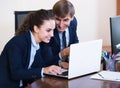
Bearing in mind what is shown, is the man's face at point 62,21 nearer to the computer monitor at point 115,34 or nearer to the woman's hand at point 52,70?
the computer monitor at point 115,34

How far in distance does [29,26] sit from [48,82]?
0.44 m

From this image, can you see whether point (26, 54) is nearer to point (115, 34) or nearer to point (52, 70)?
point (52, 70)

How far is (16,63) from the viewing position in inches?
63.4

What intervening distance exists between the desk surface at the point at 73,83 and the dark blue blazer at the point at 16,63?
4.1 inches

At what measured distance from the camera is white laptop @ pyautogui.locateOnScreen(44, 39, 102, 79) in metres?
1.55

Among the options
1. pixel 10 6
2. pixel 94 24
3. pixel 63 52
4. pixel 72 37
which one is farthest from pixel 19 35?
pixel 94 24

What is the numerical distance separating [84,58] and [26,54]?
1.26 ft

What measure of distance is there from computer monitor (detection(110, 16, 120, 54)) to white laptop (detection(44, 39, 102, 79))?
273 mm

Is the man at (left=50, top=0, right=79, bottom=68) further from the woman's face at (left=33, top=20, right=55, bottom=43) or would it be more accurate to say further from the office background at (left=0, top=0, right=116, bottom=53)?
the office background at (left=0, top=0, right=116, bottom=53)

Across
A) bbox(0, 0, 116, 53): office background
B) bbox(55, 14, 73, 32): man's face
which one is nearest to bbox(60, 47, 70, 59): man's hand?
bbox(55, 14, 73, 32): man's face

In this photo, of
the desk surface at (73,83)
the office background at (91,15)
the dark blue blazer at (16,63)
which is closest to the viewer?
the desk surface at (73,83)

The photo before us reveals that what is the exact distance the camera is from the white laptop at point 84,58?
1552mm

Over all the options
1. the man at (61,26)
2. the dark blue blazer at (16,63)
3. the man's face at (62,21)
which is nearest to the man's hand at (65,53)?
the man at (61,26)

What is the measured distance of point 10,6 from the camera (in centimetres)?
304
